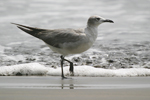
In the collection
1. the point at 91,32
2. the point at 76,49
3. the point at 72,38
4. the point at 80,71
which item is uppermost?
the point at 91,32

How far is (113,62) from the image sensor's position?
27.1 feet

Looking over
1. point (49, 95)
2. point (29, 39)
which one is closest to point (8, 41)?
point (29, 39)

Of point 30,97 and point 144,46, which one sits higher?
point 144,46

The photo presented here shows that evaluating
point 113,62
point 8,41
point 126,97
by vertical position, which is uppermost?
point 8,41

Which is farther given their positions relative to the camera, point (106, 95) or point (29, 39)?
point (29, 39)

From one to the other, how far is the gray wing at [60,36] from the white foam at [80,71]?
2.25 feet

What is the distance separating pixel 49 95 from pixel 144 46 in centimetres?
775

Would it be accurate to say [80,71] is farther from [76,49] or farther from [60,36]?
[60,36]

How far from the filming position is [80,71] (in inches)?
272

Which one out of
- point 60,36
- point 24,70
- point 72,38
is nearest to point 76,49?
point 72,38

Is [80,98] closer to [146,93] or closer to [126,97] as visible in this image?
[126,97]

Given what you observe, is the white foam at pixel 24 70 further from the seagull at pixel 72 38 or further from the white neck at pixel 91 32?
the white neck at pixel 91 32

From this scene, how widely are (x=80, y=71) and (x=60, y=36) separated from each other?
929 mm

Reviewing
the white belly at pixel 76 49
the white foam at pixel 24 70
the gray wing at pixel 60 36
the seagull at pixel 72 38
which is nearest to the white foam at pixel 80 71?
the white foam at pixel 24 70
